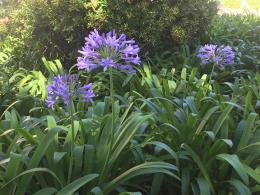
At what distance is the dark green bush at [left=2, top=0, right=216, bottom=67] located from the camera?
4359mm

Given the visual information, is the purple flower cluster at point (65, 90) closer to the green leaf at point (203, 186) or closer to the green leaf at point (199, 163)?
the green leaf at point (199, 163)

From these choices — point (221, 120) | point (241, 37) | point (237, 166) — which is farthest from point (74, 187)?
point (241, 37)

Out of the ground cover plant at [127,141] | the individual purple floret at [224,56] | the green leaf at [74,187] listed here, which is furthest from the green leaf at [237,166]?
the individual purple floret at [224,56]

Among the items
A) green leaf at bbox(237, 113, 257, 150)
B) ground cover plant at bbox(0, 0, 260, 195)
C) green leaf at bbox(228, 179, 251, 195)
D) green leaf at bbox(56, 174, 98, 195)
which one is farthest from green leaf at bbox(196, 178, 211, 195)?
green leaf at bbox(56, 174, 98, 195)

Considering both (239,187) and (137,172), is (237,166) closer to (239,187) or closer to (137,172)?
(239,187)

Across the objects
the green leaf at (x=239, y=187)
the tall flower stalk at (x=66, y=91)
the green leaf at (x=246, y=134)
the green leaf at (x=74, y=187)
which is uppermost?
the tall flower stalk at (x=66, y=91)

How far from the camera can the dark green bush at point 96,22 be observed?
4.36 metres

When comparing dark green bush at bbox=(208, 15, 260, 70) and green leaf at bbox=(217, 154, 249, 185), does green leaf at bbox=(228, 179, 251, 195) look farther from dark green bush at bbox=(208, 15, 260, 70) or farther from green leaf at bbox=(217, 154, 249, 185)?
dark green bush at bbox=(208, 15, 260, 70)

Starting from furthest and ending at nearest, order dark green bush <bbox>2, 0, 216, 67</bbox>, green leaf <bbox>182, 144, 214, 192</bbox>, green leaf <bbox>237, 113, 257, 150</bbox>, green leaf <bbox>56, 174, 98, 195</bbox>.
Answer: dark green bush <bbox>2, 0, 216, 67</bbox> → green leaf <bbox>237, 113, 257, 150</bbox> → green leaf <bbox>182, 144, 214, 192</bbox> → green leaf <bbox>56, 174, 98, 195</bbox>

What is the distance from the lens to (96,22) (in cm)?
438

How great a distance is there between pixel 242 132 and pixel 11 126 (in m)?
1.43

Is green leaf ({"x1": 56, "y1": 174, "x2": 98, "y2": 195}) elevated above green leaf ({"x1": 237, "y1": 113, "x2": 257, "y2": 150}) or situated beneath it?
situated beneath

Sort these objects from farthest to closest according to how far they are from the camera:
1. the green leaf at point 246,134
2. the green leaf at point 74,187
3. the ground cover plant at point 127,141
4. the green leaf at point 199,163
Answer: the green leaf at point 246,134 → the green leaf at point 199,163 → the ground cover plant at point 127,141 → the green leaf at point 74,187

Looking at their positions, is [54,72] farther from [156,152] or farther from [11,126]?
[156,152]
